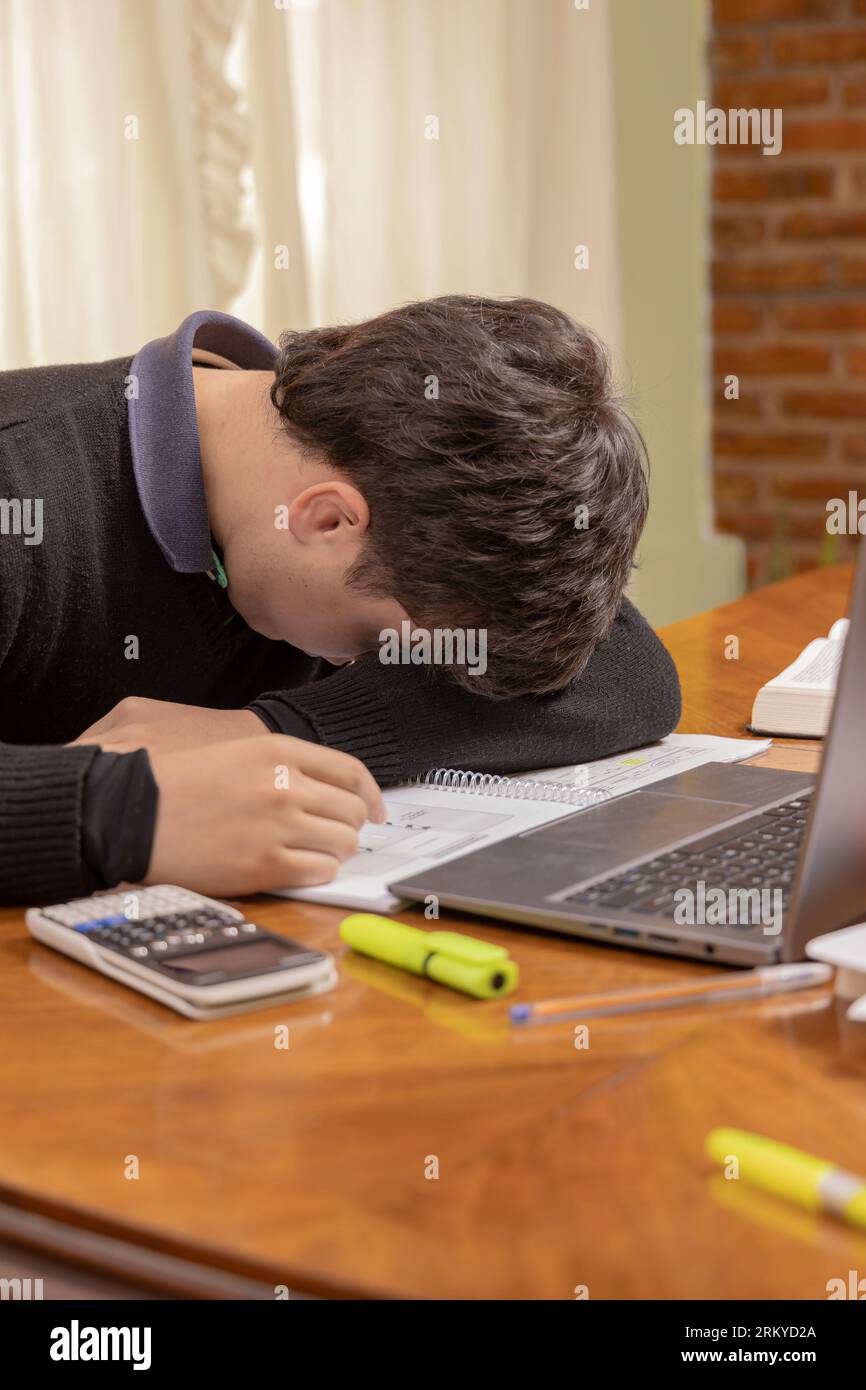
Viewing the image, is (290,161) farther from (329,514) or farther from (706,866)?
(706,866)

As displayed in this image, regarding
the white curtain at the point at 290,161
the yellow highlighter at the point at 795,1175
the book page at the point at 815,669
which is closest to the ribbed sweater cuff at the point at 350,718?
the book page at the point at 815,669

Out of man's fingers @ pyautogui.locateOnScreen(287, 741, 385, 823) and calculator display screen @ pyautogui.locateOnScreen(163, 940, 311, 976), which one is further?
man's fingers @ pyautogui.locateOnScreen(287, 741, 385, 823)

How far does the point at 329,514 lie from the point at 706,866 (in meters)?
0.45

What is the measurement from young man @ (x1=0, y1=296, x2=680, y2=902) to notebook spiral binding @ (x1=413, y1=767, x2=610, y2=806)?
0.02m

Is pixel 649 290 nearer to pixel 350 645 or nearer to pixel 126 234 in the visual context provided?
pixel 126 234

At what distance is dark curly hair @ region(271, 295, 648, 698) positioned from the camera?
1.08 metres

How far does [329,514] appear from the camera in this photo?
3.76 feet

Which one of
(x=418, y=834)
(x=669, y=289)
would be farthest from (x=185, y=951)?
(x=669, y=289)

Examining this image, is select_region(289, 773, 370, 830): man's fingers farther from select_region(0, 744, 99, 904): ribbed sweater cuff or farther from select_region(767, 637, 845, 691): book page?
select_region(767, 637, 845, 691): book page

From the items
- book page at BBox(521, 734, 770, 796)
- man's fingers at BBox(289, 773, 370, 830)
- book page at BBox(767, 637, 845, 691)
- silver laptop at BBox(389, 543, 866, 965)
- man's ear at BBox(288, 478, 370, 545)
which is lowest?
book page at BBox(521, 734, 770, 796)

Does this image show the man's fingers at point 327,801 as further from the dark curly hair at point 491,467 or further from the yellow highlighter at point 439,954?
the dark curly hair at point 491,467

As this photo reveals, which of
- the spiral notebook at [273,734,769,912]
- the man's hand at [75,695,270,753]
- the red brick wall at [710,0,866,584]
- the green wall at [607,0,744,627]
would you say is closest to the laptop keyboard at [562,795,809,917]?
the spiral notebook at [273,734,769,912]

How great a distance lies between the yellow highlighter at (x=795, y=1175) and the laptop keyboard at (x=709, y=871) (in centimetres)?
23
